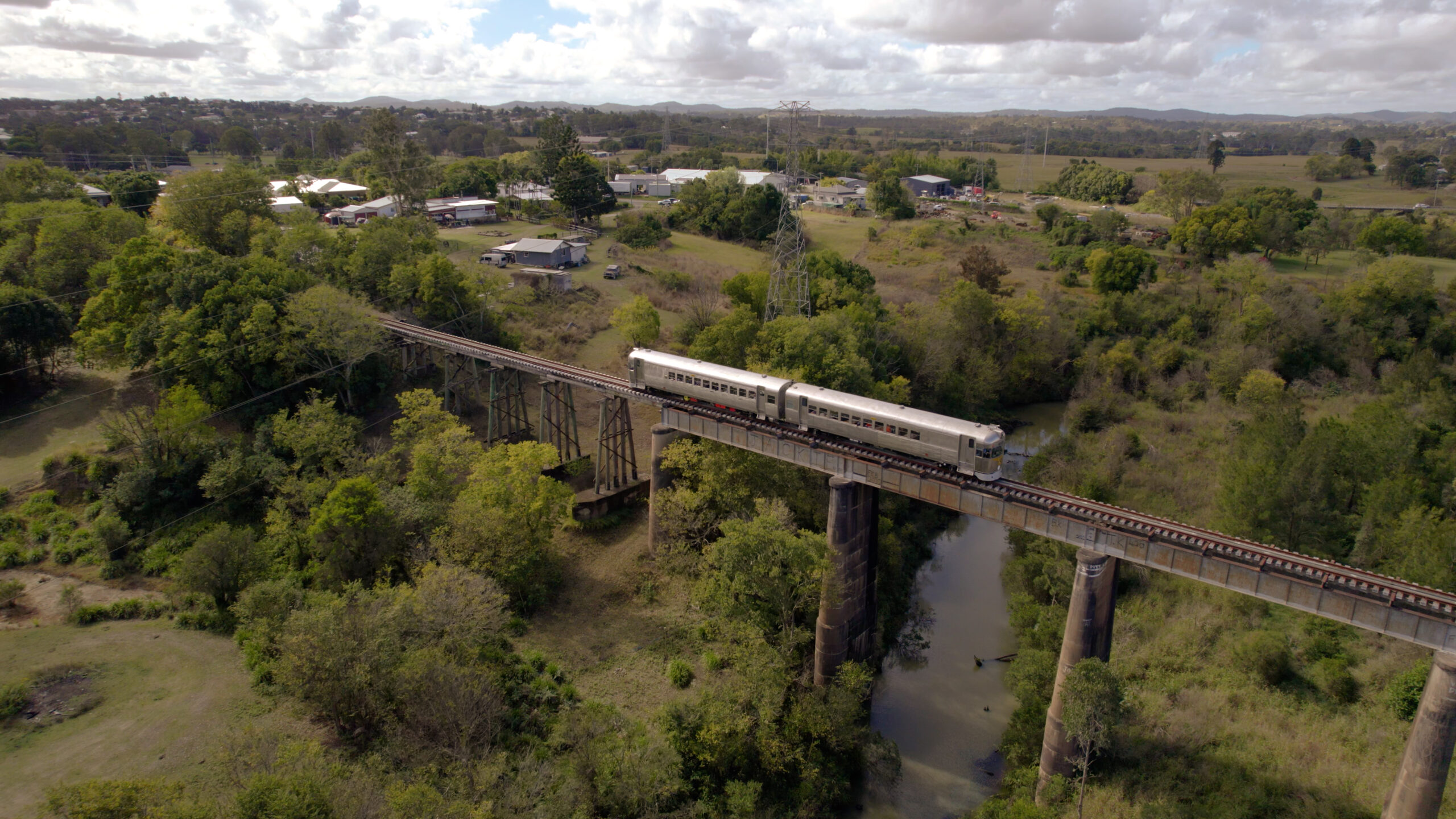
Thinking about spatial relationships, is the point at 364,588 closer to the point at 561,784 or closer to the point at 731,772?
the point at 561,784

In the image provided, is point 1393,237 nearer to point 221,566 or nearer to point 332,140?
point 221,566

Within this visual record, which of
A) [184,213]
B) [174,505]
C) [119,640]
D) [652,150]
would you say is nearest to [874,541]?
[119,640]

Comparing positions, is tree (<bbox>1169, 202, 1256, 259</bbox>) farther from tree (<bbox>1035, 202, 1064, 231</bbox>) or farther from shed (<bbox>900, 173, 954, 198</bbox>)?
shed (<bbox>900, 173, 954, 198</bbox>)

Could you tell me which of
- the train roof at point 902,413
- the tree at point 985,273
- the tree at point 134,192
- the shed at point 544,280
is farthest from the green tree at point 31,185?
the tree at point 985,273

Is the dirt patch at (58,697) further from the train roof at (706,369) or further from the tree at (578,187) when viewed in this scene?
the tree at (578,187)

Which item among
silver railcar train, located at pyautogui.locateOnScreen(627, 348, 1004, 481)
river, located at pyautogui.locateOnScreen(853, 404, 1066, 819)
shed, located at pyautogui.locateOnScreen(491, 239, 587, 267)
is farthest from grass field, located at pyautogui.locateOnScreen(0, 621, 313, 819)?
shed, located at pyautogui.locateOnScreen(491, 239, 587, 267)
